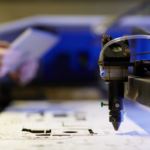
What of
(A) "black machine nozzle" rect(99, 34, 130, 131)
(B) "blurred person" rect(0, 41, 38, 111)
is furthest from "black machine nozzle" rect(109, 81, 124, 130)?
(B) "blurred person" rect(0, 41, 38, 111)

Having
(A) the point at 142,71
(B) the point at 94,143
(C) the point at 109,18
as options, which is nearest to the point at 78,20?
(C) the point at 109,18

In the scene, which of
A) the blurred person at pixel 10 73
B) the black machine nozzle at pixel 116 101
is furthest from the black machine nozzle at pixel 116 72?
the blurred person at pixel 10 73

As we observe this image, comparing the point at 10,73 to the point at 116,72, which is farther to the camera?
the point at 10,73

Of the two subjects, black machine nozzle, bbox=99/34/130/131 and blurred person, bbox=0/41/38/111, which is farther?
blurred person, bbox=0/41/38/111

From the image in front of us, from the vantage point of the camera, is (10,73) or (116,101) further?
(10,73)

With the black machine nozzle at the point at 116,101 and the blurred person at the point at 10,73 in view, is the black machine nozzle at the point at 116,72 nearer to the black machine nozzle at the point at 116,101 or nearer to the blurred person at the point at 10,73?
the black machine nozzle at the point at 116,101

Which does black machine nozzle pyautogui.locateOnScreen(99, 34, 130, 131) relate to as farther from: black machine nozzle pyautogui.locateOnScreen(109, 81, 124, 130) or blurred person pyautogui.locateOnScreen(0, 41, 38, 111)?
blurred person pyautogui.locateOnScreen(0, 41, 38, 111)

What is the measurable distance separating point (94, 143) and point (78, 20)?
925 millimetres

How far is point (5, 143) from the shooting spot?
546 millimetres

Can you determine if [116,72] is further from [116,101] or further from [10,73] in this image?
[10,73]

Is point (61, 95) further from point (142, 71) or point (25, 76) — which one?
point (142, 71)

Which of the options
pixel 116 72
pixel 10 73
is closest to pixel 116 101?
pixel 116 72

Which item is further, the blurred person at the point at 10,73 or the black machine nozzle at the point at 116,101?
the blurred person at the point at 10,73

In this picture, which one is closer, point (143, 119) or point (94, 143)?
point (94, 143)
